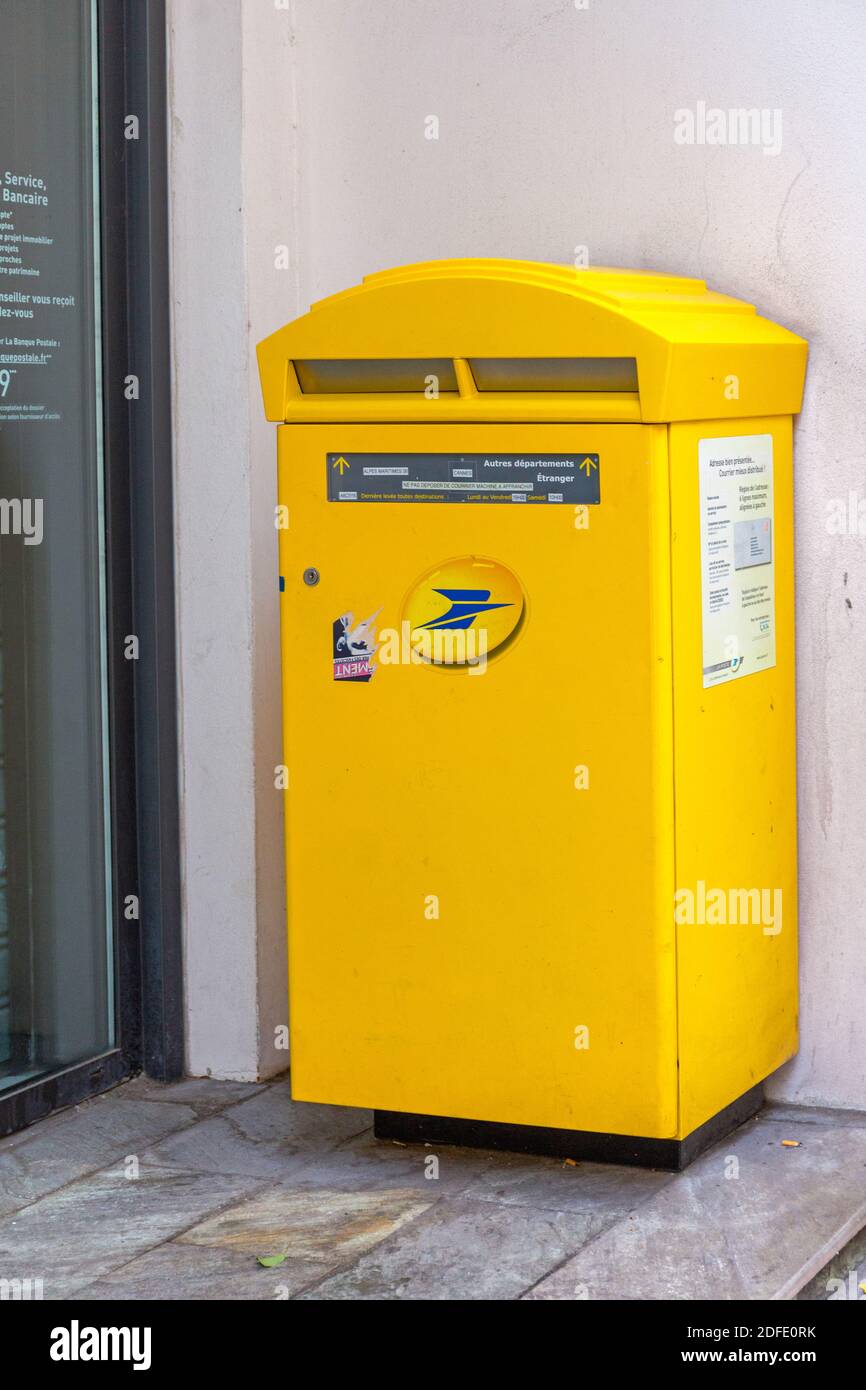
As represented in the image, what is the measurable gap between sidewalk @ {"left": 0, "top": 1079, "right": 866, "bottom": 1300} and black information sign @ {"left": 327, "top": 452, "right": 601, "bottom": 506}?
136 centimetres

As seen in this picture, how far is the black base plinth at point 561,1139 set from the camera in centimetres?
367

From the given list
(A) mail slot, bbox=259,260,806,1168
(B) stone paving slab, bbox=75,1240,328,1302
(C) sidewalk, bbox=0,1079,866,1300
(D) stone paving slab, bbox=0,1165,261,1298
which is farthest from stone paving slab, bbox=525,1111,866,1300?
(D) stone paving slab, bbox=0,1165,261,1298

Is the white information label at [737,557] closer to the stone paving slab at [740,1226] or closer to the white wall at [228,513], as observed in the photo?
the stone paving slab at [740,1226]

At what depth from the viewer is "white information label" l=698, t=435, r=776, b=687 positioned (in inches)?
140

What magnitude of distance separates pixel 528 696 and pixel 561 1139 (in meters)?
0.94

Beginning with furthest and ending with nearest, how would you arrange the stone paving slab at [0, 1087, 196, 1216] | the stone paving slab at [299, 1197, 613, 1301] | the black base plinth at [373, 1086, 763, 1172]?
1. the stone paving slab at [0, 1087, 196, 1216]
2. the black base plinth at [373, 1086, 763, 1172]
3. the stone paving slab at [299, 1197, 613, 1301]

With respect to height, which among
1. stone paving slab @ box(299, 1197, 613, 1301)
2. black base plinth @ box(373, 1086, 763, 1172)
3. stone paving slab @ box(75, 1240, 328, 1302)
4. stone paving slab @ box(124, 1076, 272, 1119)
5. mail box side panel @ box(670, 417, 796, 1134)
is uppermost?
mail box side panel @ box(670, 417, 796, 1134)

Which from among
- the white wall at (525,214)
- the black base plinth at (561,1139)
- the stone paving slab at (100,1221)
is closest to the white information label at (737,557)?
the white wall at (525,214)

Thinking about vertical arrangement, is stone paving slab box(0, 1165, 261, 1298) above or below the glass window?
below

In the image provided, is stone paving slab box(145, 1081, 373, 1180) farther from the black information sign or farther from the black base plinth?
the black information sign

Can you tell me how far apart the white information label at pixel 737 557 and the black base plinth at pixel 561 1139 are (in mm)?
941

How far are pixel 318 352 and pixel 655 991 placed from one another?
1401 millimetres
